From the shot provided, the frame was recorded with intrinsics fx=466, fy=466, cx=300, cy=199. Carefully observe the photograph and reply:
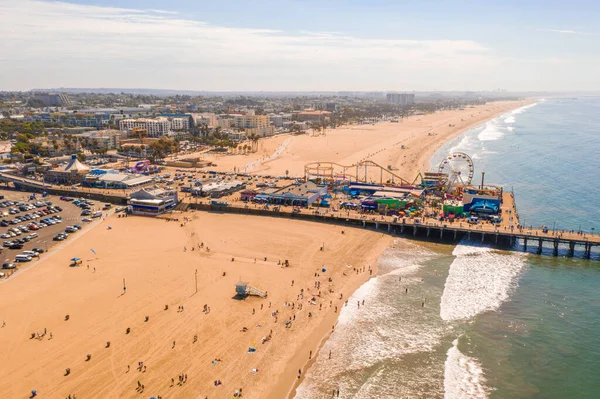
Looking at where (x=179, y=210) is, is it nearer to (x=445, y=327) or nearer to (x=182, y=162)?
(x=182, y=162)

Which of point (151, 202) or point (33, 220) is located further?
point (151, 202)

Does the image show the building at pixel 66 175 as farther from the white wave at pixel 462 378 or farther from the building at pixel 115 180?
the white wave at pixel 462 378

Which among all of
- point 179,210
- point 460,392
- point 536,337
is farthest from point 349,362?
point 179,210

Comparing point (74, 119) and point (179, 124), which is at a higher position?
point (74, 119)

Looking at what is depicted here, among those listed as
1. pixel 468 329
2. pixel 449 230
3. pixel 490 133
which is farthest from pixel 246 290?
pixel 490 133

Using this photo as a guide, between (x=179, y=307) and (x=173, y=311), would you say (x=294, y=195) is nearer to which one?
(x=179, y=307)

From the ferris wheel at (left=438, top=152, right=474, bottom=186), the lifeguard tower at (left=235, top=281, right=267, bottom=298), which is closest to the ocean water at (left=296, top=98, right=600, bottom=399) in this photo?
the lifeguard tower at (left=235, top=281, right=267, bottom=298)
